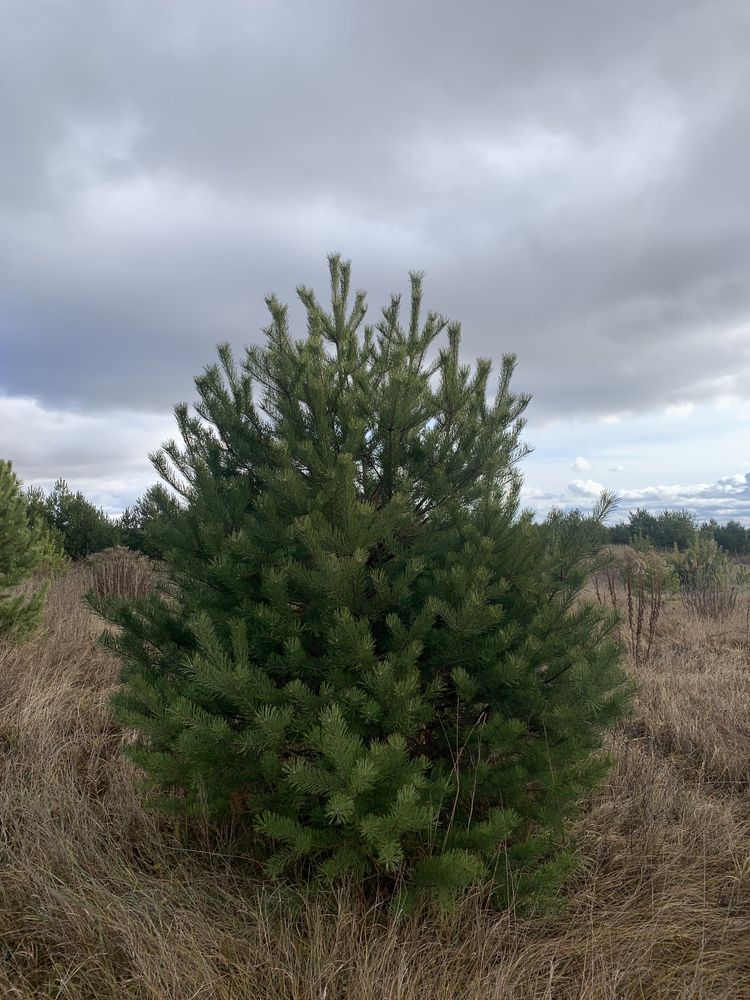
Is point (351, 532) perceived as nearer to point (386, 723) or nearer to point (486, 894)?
point (386, 723)

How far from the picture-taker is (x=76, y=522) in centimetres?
1678

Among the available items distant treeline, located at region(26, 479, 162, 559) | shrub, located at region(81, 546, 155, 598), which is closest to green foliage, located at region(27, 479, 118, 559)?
distant treeline, located at region(26, 479, 162, 559)

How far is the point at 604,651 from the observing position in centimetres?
307

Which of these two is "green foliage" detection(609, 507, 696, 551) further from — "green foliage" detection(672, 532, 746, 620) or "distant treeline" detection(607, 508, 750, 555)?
"green foliage" detection(672, 532, 746, 620)

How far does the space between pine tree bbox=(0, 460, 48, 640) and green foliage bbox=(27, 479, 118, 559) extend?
A: 29.3 ft

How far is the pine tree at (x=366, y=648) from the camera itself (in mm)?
2674

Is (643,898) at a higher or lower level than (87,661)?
lower

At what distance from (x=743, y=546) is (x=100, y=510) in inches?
1004

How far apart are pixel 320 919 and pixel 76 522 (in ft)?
52.0

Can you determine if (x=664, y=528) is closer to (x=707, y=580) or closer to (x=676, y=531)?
(x=676, y=531)

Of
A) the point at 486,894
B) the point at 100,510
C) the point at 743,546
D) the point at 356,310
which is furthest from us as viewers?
the point at 743,546

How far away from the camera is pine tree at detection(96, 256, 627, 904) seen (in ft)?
8.77

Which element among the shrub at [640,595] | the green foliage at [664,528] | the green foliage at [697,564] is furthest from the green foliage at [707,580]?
the green foliage at [664,528]

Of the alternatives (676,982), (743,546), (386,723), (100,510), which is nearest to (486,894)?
(676,982)
